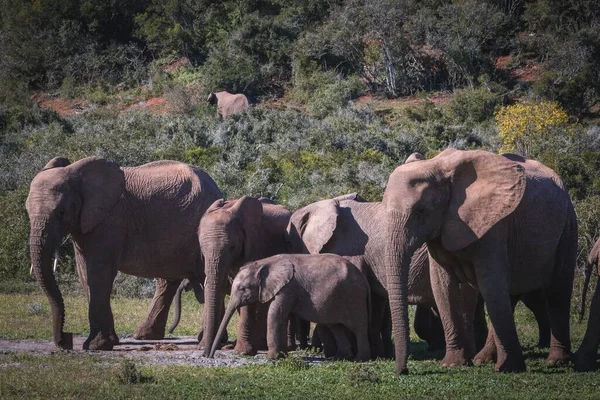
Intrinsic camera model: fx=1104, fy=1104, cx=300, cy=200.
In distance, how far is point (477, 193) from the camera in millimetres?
11266

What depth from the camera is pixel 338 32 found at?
145 feet

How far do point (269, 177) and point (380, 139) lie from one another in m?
5.05

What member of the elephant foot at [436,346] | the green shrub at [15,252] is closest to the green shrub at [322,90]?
the green shrub at [15,252]

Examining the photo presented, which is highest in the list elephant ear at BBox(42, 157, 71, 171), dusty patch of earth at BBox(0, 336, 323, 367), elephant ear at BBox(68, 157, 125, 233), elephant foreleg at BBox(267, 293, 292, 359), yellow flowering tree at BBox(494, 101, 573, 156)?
yellow flowering tree at BBox(494, 101, 573, 156)

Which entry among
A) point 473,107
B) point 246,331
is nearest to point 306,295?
point 246,331

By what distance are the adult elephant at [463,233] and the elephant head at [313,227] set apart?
2.14m

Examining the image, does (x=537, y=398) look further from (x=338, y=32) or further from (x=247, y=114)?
(x=338, y=32)

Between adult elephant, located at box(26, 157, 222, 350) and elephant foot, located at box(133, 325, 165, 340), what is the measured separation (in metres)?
0.10

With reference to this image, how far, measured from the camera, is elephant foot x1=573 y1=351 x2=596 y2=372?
11.5 meters

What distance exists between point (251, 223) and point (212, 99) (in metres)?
28.7

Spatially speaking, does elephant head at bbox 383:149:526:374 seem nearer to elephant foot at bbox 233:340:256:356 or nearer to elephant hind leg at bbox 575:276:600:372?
elephant hind leg at bbox 575:276:600:372

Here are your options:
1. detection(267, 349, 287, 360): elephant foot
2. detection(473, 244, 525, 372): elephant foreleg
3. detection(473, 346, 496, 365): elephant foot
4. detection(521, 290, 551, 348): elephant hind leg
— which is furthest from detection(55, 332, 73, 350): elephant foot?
detection(521, 290, 551, 348): elephant hind leg

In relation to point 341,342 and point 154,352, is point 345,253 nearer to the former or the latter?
point 341,342

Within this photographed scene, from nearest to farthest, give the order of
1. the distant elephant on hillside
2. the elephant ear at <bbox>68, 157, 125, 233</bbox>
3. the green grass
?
the elephant ear at <bbox>68, 157, 125, 233</bbox>
the green grass
the distant elephant on hillside
